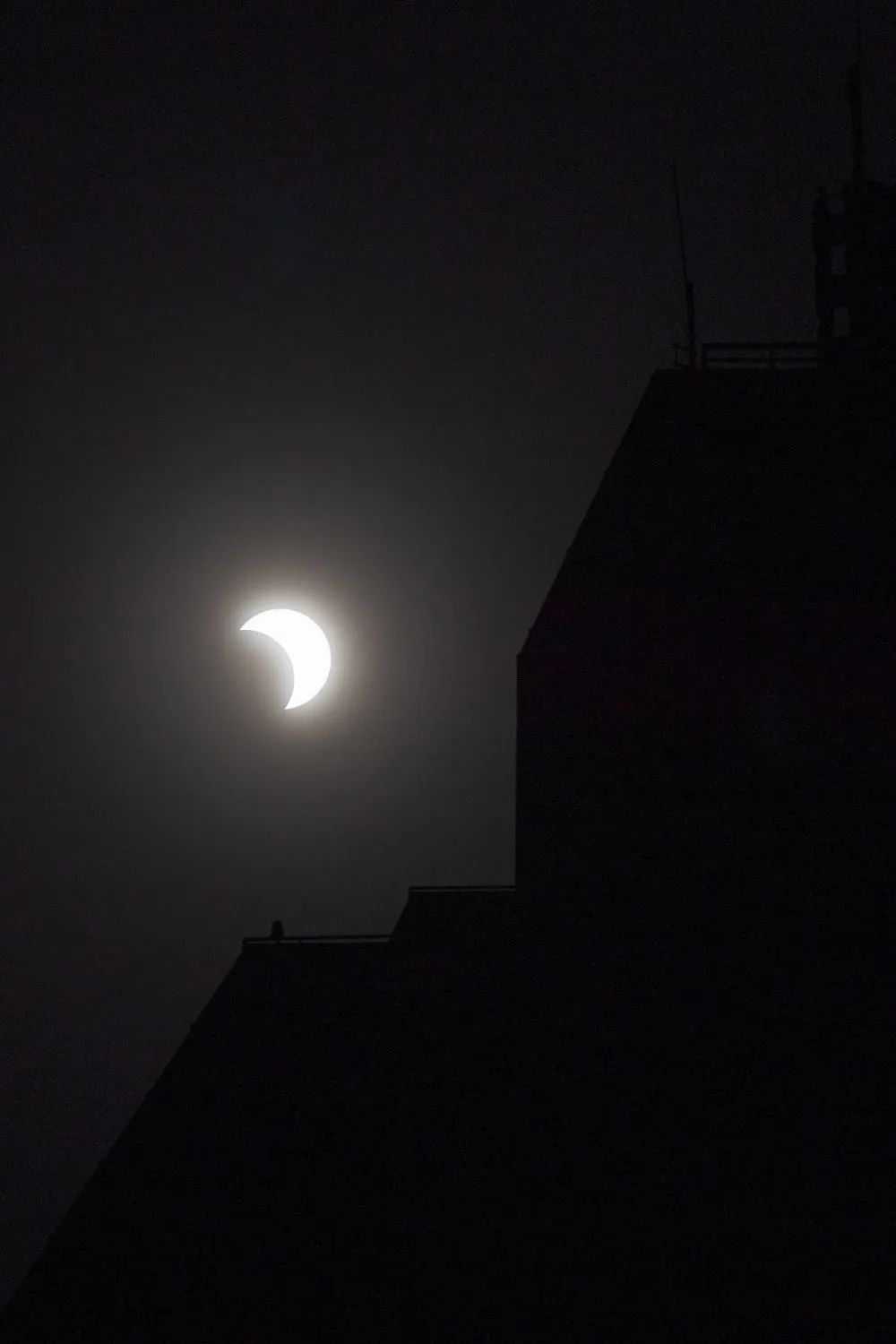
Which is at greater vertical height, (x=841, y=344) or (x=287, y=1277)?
(x=841, y=344)

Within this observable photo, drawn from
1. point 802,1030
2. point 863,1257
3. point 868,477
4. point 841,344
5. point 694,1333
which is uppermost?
point 841,344

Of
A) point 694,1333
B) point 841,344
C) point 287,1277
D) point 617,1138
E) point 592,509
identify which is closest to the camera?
point 694,1333

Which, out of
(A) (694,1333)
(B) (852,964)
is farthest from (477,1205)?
(B) (852,964)

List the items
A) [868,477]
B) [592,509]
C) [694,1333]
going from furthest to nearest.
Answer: [592,509], [868,477], [694,1333]

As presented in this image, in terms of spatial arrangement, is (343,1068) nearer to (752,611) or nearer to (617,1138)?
(617,1138)

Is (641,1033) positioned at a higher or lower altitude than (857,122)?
lower

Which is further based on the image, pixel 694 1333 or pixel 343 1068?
pixel 343 1068

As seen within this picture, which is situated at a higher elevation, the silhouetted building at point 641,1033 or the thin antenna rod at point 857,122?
the thin antenna rod at point 857,122

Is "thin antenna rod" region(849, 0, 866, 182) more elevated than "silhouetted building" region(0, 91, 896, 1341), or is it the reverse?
"thin antenna rod" region(849, 0, 866, 182)
